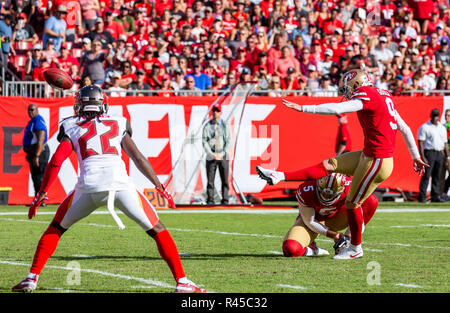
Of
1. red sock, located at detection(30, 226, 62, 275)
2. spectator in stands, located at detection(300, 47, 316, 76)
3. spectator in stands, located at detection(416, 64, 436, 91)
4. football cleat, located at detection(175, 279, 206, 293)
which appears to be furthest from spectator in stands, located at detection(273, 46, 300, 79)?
football cleat, located at detection(175, 279, 206, 293)

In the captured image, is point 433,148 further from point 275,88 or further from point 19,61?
point 19,61

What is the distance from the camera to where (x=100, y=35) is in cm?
1972

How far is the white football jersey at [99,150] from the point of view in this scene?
21.9 feet

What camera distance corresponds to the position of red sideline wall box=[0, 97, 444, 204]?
17.2m

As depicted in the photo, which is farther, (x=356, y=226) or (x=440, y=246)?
(x=440, y=246)

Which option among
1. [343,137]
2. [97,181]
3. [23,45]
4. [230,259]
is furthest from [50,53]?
[97,181]

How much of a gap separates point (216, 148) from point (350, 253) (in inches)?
315

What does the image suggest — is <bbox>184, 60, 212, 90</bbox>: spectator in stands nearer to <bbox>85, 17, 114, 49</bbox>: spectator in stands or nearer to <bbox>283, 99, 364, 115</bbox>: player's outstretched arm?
<bbox>85, 17, 114, 49</bbox>: spectator in stands

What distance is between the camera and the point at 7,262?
8.61 m

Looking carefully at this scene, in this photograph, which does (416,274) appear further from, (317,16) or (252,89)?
(317,16)

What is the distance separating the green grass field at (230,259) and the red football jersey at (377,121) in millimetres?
1129

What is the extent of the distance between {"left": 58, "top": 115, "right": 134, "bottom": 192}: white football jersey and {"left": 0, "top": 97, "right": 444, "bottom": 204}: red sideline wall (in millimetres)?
10395
